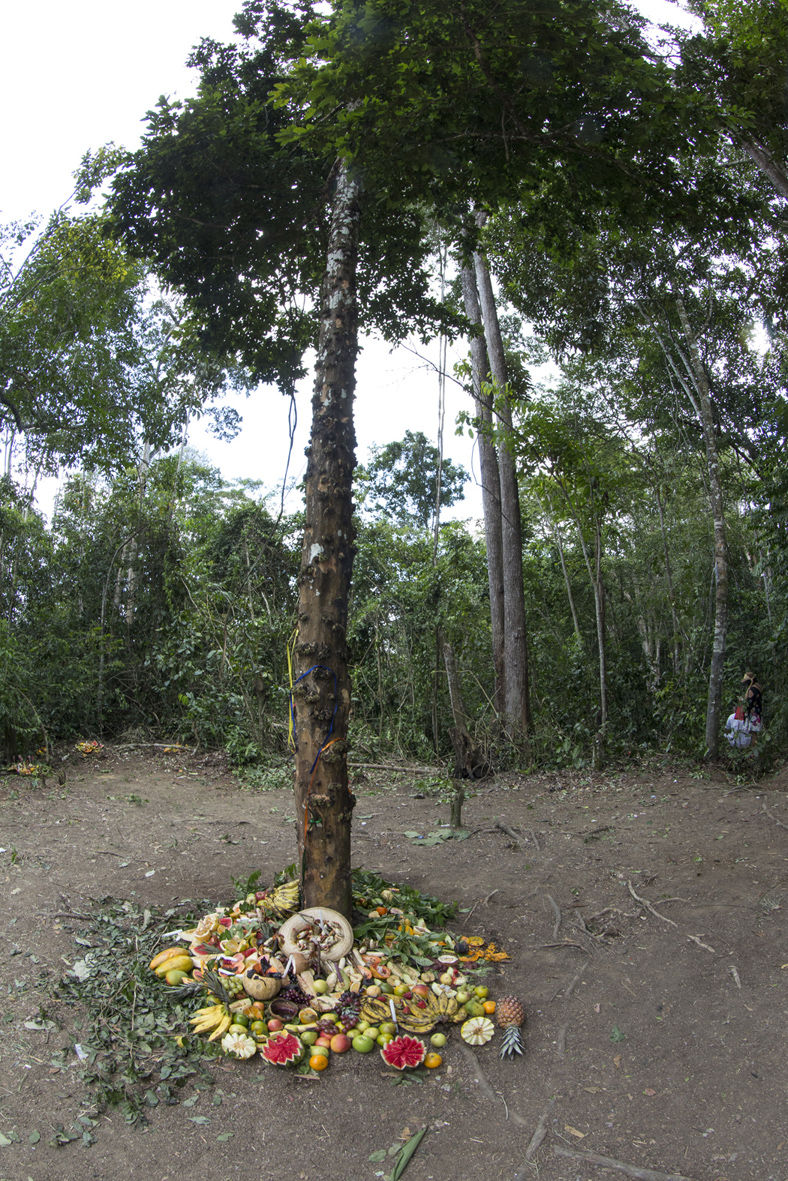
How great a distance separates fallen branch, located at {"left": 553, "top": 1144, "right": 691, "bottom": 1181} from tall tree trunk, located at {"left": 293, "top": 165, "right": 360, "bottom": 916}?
128 centimetres

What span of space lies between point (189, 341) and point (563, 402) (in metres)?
7.56

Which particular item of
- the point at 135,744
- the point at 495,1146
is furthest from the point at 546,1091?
the point at 135,744

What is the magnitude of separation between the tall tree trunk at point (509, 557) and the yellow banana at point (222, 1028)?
5531 millimetres

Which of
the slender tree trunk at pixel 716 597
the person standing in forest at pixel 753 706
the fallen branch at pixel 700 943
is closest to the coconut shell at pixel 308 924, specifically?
the fallen branch at pixel 700 943

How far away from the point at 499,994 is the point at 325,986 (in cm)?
73

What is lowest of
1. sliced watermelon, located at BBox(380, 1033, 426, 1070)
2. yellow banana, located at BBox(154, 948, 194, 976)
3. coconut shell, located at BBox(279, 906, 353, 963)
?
sliced watermelon, located at BBox(380, 1033, 426, 1070)

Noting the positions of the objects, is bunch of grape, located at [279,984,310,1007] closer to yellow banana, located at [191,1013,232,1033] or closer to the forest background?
yellow banana, located at [191,1013,232,1033]

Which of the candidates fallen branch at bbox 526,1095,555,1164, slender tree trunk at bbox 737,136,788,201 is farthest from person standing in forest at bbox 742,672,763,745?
fallen branch at bbox 526,1095,555,1164

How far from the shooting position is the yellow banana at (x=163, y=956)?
2826 mm

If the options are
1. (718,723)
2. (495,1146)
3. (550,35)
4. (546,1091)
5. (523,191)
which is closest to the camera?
(495,1146)

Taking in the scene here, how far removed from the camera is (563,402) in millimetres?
11141

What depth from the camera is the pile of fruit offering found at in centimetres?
245

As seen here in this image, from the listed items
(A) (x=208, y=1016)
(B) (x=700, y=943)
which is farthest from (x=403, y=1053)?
(B) (x=700, y=943)

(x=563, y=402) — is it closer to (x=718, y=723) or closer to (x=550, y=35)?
(x=718, y=723)
